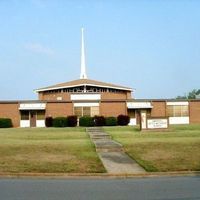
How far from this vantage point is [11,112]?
55.5 metres

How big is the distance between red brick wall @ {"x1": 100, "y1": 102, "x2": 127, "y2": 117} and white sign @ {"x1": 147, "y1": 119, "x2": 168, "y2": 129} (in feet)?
66.5

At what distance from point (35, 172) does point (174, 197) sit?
17.7ft

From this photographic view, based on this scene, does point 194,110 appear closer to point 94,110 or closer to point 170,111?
point 170,111

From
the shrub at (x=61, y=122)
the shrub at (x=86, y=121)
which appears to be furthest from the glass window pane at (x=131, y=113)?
the shrub at (x=61, y=122)

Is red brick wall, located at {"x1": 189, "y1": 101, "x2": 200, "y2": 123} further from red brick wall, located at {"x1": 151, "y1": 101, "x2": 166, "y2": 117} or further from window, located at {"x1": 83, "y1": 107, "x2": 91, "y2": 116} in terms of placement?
window, located at {"x1": 83, "y1": 107, "x2": 91, "y2": 116}

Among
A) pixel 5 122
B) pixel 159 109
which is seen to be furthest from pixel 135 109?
pixel 5 122

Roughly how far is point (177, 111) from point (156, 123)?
2279 centimetres

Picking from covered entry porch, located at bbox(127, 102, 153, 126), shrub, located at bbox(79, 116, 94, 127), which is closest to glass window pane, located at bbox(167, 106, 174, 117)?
covered entry porch, located at bbox(127, 102, 153, 126)

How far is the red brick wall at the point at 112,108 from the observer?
185 feet

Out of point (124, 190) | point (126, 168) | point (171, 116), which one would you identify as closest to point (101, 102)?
point (171, 116)

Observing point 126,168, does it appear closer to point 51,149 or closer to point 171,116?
point 51,149

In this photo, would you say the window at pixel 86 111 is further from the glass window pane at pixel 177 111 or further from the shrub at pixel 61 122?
the glass window pane at pixel 177 111

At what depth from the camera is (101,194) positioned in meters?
9.98

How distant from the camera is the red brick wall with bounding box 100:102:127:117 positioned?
56438 millimetres
